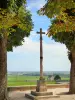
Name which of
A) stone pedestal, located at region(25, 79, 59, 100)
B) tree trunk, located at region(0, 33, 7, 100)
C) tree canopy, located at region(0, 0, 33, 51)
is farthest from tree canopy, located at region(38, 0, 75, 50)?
stone pedestal, located at region(25, 79, 59, 100)

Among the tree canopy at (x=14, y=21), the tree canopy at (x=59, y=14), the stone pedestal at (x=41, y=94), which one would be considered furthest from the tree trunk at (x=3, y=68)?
the tree canopy at (x=59, y=14)

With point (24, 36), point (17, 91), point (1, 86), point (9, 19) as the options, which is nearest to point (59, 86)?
point (17, 91)

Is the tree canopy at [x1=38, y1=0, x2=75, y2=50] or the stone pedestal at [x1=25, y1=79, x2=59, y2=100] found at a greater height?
the tree canopy at [x1=38, y1=0, x2=75, y2=50]

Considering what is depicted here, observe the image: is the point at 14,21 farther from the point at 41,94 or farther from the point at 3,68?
the point at 41,94

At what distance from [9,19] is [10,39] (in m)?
10.6

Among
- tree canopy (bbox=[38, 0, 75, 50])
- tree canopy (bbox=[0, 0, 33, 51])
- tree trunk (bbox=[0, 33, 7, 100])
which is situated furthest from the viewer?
tree trunk (bbox=[0, 33, 7, 100])

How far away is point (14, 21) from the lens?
39.4ft

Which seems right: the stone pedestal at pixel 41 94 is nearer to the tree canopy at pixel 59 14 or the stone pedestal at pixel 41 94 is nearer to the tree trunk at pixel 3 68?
the tree trunk at pixel 3 68

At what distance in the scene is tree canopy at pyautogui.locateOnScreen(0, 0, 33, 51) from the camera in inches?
471

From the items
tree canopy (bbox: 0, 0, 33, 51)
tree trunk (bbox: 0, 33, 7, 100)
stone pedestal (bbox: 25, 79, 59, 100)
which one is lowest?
stone pedestal (bbox: 25, 79, 59, 100)

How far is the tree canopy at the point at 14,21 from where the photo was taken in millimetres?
11957

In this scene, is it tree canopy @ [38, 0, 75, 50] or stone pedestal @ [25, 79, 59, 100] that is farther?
stone pedestal @ [25, 79, 59, 100]

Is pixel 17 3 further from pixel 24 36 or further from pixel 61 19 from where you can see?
pixel 61 19

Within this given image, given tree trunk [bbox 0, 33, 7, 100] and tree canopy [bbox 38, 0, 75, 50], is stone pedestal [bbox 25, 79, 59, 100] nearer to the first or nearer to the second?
tree trunk [bbox 0, 33, 7, 100]
